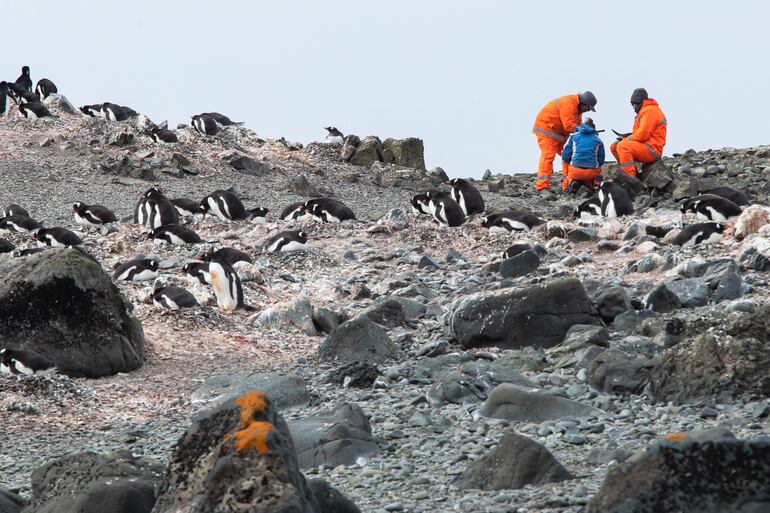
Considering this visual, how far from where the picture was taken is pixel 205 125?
82.7ft

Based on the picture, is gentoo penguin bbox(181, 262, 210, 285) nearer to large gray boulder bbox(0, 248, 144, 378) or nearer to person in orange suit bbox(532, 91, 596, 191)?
large gray boulder bbox(0, 248, 144, 378)

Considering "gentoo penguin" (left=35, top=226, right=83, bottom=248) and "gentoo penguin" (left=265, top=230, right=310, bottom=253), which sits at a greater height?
"gentoo penguin" (left=35, top=226, right=83, bottom=248)

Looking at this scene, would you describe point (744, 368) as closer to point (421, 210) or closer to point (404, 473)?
point (404, 473)

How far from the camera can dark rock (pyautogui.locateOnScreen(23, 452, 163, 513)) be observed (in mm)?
5223

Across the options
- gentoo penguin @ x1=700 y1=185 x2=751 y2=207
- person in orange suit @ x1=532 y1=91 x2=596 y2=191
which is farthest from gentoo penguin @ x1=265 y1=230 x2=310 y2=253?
person in orange suit @ x1=532 y1=91 x2=596 y2=191

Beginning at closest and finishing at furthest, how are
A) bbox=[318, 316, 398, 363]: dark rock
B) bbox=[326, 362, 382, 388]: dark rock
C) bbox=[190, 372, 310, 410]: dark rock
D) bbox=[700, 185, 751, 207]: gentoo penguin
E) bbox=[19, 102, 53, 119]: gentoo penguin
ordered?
bbox=[190, 372, 310, 410]: dark rock < bbox=[326, 362, 382, 388]: dark rock < bbox=[318, 316, 398, 363]: dark rock < bbox=[700, 185, 751, 207]: gentoo penguin < bbox=[19, 102, 53, 119]: gentoo penguin

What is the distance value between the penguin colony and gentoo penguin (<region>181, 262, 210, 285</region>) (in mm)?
11

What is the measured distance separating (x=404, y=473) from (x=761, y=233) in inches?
310


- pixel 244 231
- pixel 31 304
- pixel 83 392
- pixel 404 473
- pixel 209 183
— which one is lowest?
pixel 404 473

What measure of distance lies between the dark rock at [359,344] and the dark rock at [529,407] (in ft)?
8.33

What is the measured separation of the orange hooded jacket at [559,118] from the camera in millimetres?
21438

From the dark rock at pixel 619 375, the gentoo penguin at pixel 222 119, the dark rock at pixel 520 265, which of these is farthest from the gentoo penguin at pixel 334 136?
the dark rock at pixel 619 375

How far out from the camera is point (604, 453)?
19.2 ft

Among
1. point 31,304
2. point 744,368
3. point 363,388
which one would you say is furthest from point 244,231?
point 744,368
